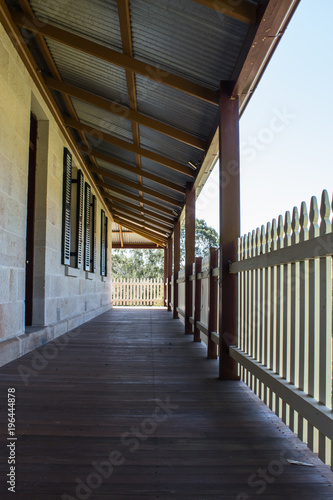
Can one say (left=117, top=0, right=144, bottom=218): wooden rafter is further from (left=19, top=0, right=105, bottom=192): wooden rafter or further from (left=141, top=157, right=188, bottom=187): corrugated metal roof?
(left=141, top=157, right=188, bottom=187): corrugated metal roof

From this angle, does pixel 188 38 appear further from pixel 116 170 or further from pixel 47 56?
pixel 116 170

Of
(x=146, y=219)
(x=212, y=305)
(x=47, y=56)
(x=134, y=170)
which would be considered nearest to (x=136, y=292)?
(x=146, y=219)

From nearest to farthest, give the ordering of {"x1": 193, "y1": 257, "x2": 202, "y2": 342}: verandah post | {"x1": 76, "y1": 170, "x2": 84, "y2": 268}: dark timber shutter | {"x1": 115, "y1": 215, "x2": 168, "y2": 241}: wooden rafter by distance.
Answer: {"x1": 193, "y1": 257, "x2": 202, "y2": 342}: verandah post < {"x1": 76, "y1": 170, "x2": 84, "y2": 268}: dark timber shutter < {"x1": 115, "y1": 215, "x2": 168, "y2": 241}: wooden rafter

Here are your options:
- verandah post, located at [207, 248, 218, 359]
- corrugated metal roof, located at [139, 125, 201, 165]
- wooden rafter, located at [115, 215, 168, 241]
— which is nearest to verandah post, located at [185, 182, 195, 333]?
corrugated metal roof, located at [139, 125, 201, 165]

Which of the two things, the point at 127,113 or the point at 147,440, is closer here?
the point at 147,440

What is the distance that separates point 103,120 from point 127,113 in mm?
1096

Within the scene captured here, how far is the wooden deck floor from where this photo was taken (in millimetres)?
1482

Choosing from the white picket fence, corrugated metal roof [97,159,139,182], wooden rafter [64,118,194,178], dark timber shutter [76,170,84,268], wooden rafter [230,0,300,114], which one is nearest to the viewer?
the white picket fence

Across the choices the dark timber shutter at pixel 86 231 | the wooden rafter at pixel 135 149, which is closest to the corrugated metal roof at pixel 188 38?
the wooden rafter at pixel 135 149

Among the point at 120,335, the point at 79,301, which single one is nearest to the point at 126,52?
the point at 120,335

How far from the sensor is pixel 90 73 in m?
4.60

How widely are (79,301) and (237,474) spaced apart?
6.32 m

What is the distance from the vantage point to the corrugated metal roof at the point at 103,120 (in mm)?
5547

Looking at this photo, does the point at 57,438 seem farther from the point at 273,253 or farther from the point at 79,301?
the point at 79,301
